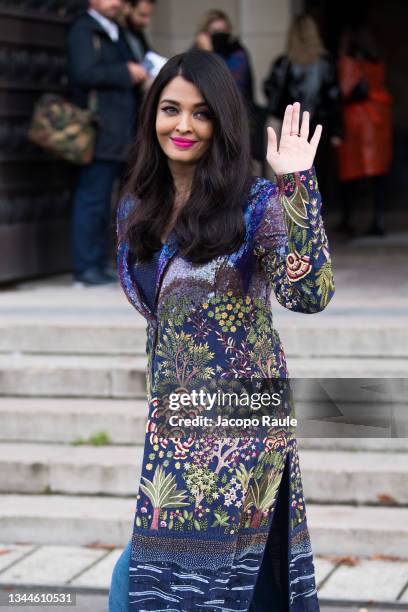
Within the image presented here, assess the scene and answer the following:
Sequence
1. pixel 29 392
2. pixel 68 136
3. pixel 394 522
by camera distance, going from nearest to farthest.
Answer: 1. pixel 394 522
2. pixel 29 392
3. pixel 68 136

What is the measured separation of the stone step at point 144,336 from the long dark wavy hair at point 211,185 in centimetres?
317

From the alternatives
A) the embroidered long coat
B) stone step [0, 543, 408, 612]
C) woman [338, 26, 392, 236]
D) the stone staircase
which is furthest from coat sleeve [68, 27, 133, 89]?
the embroidered long coat

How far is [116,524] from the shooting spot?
17.3 feet

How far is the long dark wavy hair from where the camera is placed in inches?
117

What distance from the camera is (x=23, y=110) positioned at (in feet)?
26.5

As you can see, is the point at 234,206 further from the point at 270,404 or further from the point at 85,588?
the point at 85,588

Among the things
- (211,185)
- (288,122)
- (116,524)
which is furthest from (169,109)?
(116,524)

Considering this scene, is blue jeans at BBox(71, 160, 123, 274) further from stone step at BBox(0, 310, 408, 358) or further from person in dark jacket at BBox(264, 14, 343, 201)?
person in dark jacket at BBox(264, 14, 343, 201)

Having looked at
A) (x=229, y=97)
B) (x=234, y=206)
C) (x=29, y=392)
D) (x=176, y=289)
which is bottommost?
(x=29, y=392)

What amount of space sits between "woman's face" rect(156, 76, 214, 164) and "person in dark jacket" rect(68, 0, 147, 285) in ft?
15.6

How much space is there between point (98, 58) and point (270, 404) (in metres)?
5.19

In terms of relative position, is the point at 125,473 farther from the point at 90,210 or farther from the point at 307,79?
the point at 307,79

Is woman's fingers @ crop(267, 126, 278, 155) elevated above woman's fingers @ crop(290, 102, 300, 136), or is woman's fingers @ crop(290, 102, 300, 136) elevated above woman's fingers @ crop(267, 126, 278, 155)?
woman's fingers @ crop(290, 102, 300, 136)

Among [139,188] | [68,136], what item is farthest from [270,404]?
[68,136]
